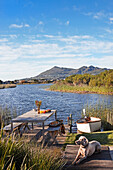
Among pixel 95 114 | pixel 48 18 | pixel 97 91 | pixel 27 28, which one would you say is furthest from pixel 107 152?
pixel 97 91

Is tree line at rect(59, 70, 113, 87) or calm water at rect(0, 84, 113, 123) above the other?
tree line at rect(59, 70, 113, 87)

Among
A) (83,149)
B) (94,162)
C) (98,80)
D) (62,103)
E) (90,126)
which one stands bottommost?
(62,103)

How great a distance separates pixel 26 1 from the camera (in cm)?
827

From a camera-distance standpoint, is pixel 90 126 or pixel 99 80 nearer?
pixel 90 126

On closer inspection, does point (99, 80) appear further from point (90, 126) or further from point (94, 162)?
point (94, 162)

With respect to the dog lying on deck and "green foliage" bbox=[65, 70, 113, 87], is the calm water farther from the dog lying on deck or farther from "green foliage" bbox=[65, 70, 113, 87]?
the dog lying on deck

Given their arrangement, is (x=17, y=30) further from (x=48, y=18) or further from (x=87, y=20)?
(x=87, y=20)

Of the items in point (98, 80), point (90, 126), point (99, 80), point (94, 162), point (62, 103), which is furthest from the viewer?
point (99, 80)

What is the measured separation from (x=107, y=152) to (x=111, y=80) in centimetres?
2658

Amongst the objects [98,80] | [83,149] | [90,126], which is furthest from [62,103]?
[83,149]

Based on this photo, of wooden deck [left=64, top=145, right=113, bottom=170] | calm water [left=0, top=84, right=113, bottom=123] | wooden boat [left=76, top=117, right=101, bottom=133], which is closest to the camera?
wooden deck [left=64, top=145, right=113, bottom=170]

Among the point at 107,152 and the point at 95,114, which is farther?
the point at 95,114

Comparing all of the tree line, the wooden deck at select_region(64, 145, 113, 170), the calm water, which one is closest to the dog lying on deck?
the wooden deck at select_region(64, 145, 113, 170)

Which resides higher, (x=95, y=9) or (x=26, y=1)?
(x=95, y=9)
